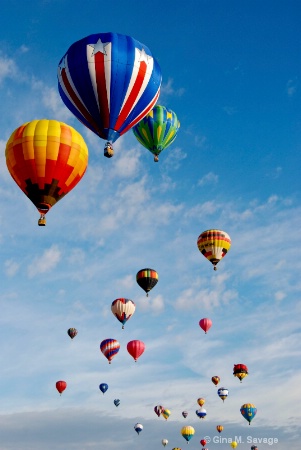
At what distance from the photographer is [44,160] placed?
26.8 metres

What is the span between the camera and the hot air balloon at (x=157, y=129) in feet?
132

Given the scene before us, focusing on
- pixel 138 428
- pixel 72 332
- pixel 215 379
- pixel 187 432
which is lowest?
pixel 187 432

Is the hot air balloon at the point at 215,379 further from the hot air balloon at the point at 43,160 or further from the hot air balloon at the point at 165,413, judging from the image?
the hot air balloon at the point at 43,160

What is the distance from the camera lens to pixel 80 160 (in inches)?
1097

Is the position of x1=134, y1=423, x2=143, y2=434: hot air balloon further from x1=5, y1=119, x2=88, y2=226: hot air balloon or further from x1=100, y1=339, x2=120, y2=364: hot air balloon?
x1=5, y1=119, x2=88, y2=226: hot air balloon

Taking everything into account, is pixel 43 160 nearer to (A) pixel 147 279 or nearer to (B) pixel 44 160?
(B) pixel 44 160

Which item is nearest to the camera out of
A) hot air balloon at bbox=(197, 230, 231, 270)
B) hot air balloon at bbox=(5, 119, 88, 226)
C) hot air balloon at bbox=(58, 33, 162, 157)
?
hot air balloon at bbox=(58, 33, 162, 157)

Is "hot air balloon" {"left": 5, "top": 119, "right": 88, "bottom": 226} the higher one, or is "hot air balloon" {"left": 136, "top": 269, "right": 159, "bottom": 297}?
"hot air balloon" {"left": 136, "top": 269, "right": 159, "bottom": 297}

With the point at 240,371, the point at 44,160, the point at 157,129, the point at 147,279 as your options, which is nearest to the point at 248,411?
the point at 240,371

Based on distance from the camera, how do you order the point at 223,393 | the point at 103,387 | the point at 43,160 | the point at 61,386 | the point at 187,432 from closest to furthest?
1. the point at 43,160
2. the point at 61,386
3. the point at 103,387
4. the point at 223,393
5. the point at 187,432

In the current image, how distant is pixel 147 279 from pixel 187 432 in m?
39.7

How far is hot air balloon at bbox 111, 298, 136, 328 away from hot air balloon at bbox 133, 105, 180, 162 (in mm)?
17658

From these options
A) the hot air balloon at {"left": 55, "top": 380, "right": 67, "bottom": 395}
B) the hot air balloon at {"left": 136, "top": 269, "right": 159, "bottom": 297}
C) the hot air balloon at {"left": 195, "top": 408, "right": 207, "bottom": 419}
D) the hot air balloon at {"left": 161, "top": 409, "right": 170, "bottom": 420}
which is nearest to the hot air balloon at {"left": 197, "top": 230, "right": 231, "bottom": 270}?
the hot air balloon at {"left": 136, "top": 269, "right": 159, "bottom": 297}

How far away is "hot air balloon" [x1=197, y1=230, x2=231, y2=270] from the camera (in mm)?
44500
